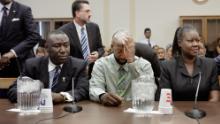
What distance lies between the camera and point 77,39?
475cm

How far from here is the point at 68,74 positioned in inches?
129

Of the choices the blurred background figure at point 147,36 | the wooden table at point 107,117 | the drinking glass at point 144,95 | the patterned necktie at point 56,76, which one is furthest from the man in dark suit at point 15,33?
the blurred background figure at point 147,36

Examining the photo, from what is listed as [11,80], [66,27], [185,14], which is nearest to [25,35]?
[11,80]

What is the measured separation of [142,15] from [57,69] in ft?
30.1

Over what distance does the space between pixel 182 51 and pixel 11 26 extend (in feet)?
5.51

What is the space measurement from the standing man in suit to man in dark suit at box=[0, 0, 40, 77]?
0.75 m

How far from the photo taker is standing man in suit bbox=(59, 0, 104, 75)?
471 cm

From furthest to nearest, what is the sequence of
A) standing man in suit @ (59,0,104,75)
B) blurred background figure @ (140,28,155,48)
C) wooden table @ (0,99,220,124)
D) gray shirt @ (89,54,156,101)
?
blurred background figure @ (140,28,155,48) < standing man in suit @ (59,0,104,75) < gray shirt @ (89,54,156,101) < wooden table @ (0,99,220,124)

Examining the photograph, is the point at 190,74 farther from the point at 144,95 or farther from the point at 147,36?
the point at 147,36

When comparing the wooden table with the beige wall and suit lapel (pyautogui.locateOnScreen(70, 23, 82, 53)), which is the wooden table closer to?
suit lapel (pyautogui.locateOnScreen(70, 23, 82, 53))

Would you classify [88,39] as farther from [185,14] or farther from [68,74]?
[185,14]

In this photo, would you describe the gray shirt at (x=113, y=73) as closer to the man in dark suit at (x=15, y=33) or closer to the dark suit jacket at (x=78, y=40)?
the man in dark suit at (x=15, y=33)

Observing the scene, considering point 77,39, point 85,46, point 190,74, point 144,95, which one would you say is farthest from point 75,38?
point 144,95

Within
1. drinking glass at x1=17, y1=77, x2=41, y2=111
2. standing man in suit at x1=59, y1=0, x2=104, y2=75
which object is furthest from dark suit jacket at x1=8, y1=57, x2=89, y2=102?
standing man in suit at x1=59, y1=0, x2=104, y2=75
